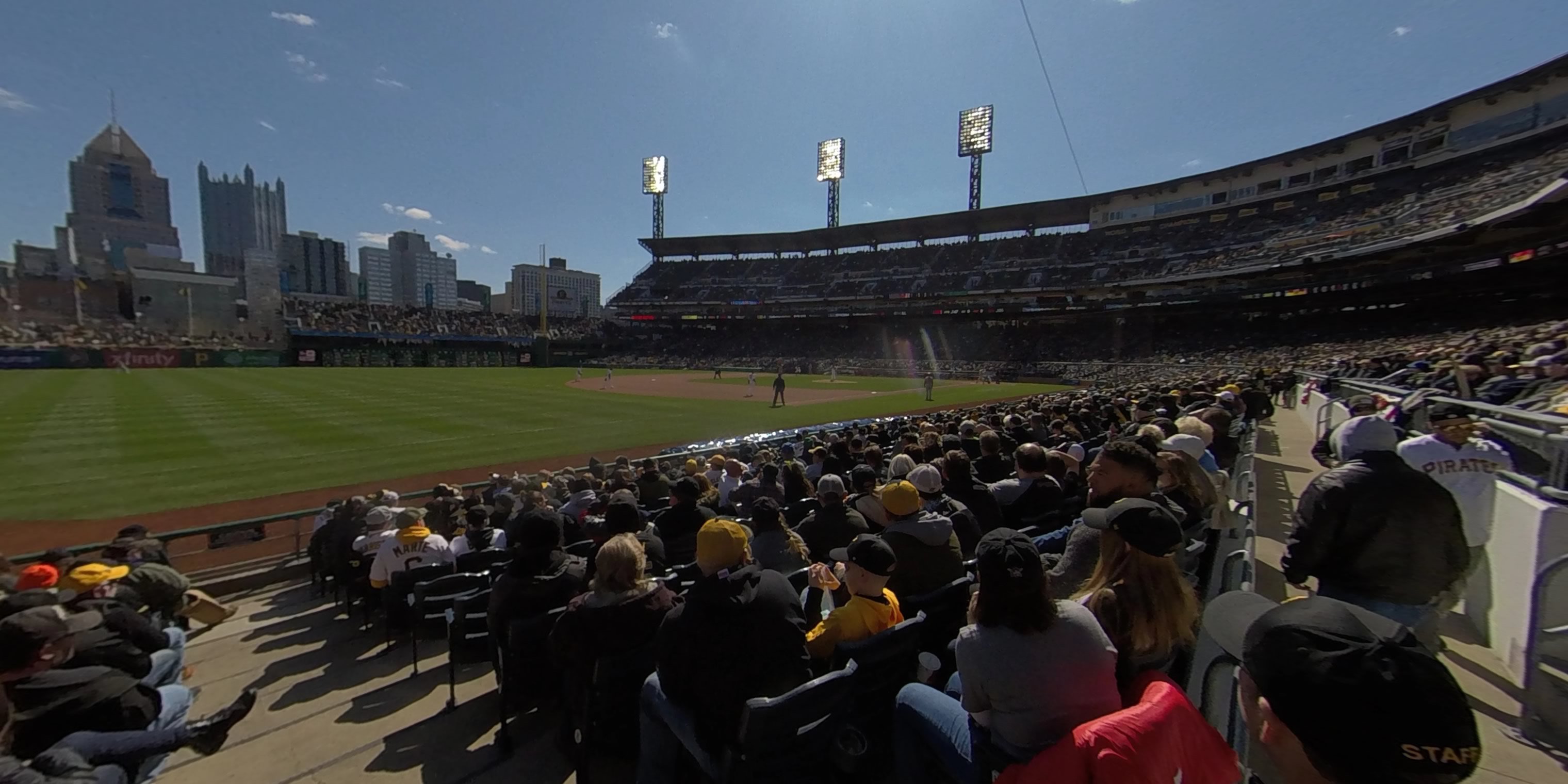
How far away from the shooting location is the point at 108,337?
53438mm

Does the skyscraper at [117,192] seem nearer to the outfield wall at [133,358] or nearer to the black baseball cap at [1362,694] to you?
the outfield wall at [133,358]

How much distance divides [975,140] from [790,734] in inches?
2702

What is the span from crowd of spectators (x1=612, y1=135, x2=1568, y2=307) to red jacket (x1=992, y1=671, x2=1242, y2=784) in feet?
135

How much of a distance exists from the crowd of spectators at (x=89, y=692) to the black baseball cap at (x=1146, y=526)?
4.25m

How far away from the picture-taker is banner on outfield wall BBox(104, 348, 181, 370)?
152 feet

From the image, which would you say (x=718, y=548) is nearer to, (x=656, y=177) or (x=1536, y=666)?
(x=1536, y=666)

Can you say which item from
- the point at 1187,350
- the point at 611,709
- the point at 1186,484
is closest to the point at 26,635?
the point at 611,709

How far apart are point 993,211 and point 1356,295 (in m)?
30.1

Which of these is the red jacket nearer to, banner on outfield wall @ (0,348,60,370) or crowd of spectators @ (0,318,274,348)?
banner on outfield wall @ (0,348,60,370)

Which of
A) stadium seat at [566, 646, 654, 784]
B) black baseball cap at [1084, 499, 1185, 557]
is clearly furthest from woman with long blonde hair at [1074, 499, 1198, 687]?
stadium seat at [566, 646, 654, 784]

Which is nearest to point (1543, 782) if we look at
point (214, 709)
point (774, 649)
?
point (774, 649)

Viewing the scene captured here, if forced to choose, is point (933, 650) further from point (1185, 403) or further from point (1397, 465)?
point (1185, 403)

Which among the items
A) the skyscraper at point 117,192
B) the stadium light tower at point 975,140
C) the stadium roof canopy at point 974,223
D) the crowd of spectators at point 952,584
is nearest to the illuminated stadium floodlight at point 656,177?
the stadium roof canopy at point 974,223

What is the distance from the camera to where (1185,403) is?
41.2ft
